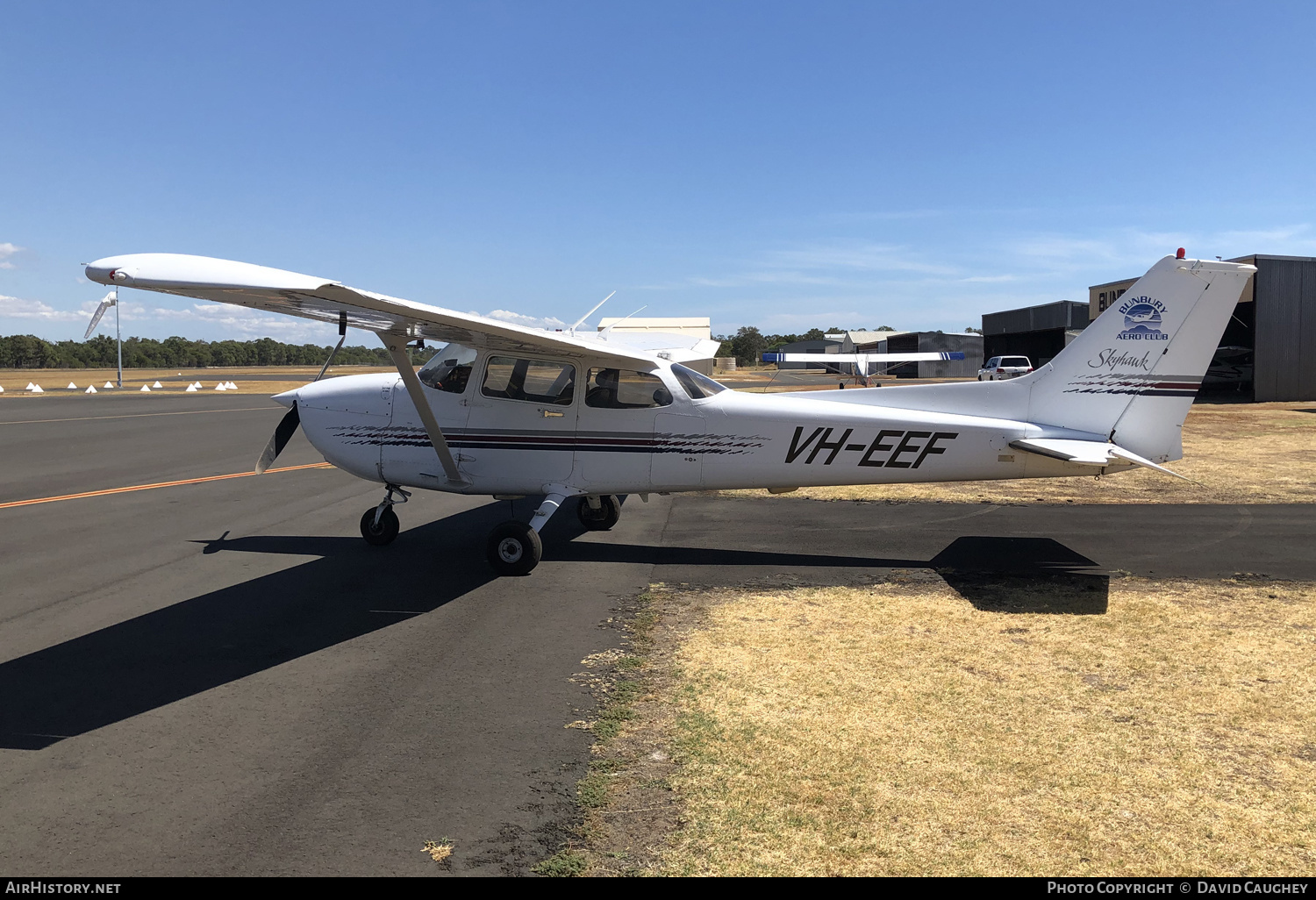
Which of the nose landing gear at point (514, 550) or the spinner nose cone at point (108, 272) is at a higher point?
the spinner nose cone at point (108, 272)

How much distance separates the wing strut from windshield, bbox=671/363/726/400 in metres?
2.59

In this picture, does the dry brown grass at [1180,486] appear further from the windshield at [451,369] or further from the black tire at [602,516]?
the windshield at [451,369]

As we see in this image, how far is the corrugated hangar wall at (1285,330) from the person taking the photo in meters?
30.8

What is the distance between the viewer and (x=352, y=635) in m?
6.42

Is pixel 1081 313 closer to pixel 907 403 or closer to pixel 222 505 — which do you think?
pixel 907 403

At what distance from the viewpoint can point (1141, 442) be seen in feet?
26.9

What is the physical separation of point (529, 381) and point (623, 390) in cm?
104

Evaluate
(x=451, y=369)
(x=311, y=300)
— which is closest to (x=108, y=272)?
(x=311, y=300)

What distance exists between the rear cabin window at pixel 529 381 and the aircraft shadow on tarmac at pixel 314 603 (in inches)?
71.5

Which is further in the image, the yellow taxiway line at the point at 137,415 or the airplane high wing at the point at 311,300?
the yellow taxiway line at the point at 137,415

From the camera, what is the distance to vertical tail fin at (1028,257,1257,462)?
7.88 metres

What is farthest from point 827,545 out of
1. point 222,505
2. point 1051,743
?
point 222,505

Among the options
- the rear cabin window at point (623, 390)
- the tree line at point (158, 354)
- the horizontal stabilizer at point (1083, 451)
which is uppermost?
the tree line at point (158, 354)

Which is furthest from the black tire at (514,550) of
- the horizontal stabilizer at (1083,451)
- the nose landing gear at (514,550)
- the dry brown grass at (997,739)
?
the horizontal stabilizer at (1083,451)
